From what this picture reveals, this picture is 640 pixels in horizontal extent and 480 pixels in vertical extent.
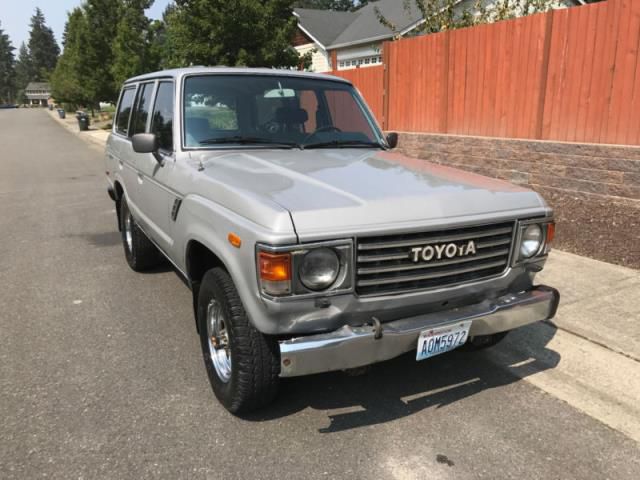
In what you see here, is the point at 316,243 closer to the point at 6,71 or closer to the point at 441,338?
the point at 441,338

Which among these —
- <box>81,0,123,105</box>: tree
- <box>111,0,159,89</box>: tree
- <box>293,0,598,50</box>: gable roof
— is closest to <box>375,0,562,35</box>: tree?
<box>293,0,598,50</box>: gable roof

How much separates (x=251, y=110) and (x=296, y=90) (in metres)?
0.48

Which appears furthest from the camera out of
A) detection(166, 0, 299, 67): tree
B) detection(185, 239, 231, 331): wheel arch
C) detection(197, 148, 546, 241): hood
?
detection(166, 0, 299, 67): tree

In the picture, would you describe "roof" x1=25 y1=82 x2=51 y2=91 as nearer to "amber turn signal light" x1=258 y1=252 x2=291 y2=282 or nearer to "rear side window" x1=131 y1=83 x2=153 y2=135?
"rear side window" x1=131 y1=83 x2=153 y2=135

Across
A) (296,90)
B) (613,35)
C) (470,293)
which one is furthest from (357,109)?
(613,35)

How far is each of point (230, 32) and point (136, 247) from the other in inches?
451

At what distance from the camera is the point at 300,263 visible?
2.46 m

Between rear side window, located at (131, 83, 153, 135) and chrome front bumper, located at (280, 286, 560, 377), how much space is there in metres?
2.92

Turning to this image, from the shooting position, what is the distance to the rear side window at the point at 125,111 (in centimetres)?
538

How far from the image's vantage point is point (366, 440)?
9.51 ft

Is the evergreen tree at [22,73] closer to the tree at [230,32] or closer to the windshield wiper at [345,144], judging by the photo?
the tree at [230,32]

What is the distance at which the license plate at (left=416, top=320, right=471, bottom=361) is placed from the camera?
2719 millimetres

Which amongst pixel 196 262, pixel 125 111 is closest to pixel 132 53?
pixel 125 111

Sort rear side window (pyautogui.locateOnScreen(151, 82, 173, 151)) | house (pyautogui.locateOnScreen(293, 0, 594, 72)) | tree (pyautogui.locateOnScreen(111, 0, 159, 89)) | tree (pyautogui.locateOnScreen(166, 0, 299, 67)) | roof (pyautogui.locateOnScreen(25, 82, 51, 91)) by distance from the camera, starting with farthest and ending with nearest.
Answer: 1. roof (pyautogui.locateOnScreen(25, 82, 51, 91))
2. house (pyautogui.locateOnScreen(293, 0, 594, 72))
3. tree (pyautogui.locateOnScreen(111, 0, 159, 89))
4. tree (pyautogui.locateOnScreen(166, 0, 299, 67))
5. rear side window (pyautogui.locateOnScreen(151, 82, 173, 151))
